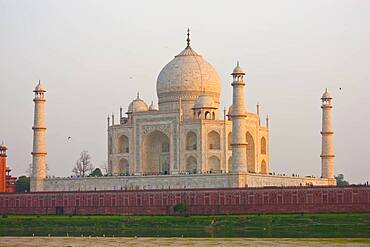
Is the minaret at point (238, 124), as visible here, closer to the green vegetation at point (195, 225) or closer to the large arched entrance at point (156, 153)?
the green vegetation at point (195, 225)

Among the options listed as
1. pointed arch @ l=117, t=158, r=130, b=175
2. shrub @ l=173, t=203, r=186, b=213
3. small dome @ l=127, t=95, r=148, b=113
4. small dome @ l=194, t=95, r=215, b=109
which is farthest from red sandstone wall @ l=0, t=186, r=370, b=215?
small dome @ l=127, t=95, r=148, b=113

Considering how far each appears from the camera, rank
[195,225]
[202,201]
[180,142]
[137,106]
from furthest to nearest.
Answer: [137,106], [180,142], [202,201], [195,225]

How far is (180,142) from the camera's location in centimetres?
4750

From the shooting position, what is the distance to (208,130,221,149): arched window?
4766 centimetres

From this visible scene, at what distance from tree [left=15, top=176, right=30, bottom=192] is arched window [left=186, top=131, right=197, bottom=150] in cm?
1580

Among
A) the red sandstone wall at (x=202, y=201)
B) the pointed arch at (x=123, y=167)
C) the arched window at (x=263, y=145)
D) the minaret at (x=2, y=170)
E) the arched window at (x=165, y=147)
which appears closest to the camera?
the red sandstone wall at (x=202, y=201)

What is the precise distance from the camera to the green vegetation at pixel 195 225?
114 ft

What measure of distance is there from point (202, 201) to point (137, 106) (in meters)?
9.13

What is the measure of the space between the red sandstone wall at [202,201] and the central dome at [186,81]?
6743 millimetres

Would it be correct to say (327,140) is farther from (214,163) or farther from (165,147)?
(165,147)

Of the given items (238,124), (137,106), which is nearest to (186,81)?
(137,106)

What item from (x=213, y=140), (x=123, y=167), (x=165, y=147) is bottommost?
(x=123, y=167)

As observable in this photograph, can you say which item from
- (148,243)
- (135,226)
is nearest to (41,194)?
(135,226)

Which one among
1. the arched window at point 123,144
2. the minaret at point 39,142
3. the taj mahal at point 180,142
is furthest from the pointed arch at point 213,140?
the minaret at point 39,142
